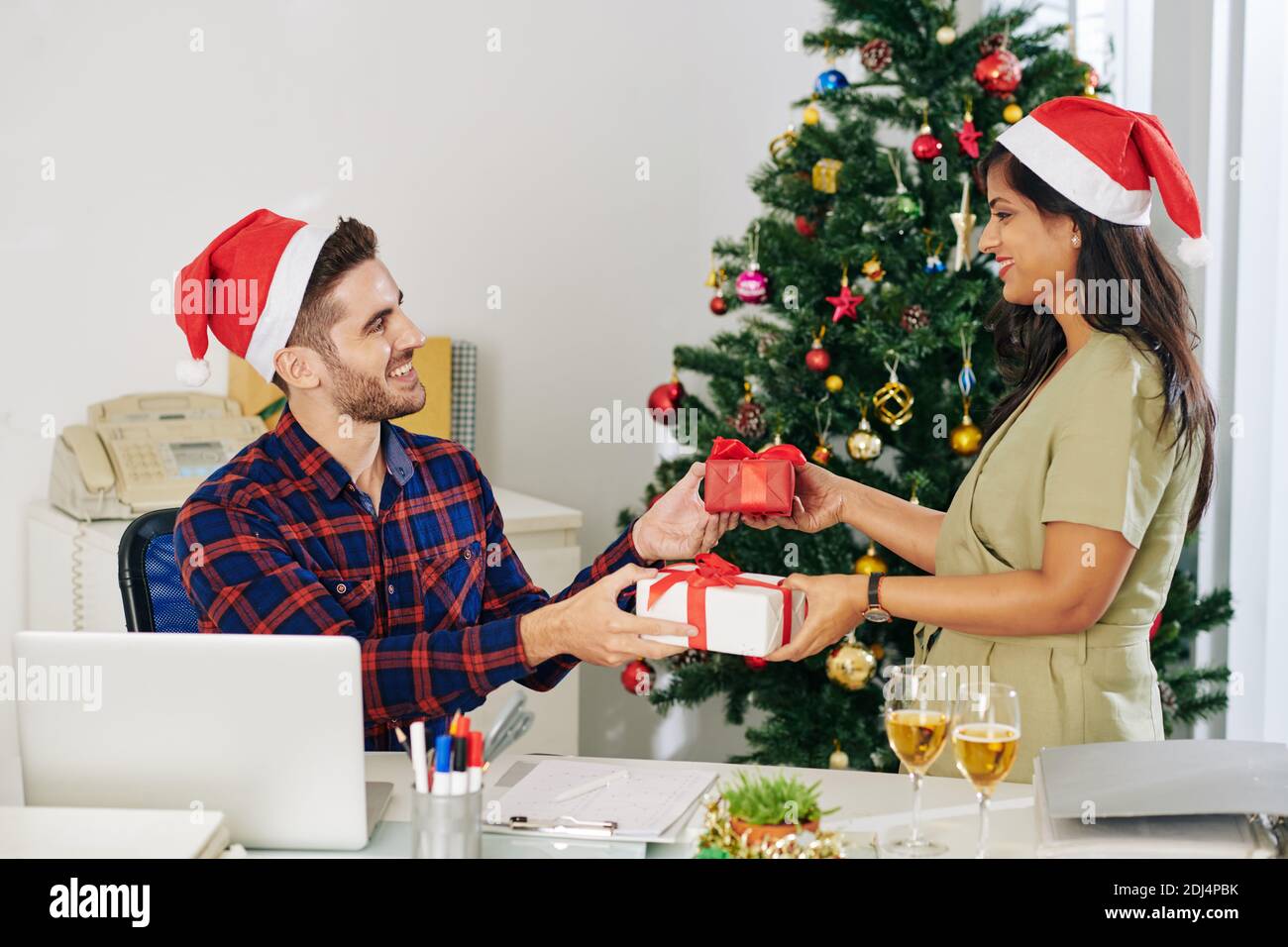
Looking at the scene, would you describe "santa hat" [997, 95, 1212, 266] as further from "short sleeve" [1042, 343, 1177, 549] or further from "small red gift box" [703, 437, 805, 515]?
"small red gift box" [703, 437, 805, 515]

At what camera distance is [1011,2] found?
3498mm

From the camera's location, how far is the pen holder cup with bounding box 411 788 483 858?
113 centimetres

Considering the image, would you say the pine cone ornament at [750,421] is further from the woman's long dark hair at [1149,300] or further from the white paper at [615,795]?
the white paper at [615,795]

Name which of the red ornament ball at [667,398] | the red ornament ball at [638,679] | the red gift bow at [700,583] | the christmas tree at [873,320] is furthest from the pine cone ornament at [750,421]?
the red gift bow at [700,583]

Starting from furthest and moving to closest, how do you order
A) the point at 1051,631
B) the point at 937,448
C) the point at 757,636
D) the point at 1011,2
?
the point at 1011,2, the point at 937,448, the point at 1051,631, the point at 757,636

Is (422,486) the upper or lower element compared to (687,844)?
upper

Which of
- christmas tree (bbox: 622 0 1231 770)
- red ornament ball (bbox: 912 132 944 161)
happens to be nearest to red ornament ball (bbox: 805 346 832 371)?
christmas tree (bbox: 622 0 1231 770)

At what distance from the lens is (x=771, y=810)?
3.82 feet

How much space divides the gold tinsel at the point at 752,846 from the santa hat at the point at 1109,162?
0.96 metres

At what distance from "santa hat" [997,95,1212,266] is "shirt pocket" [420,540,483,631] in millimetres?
980
